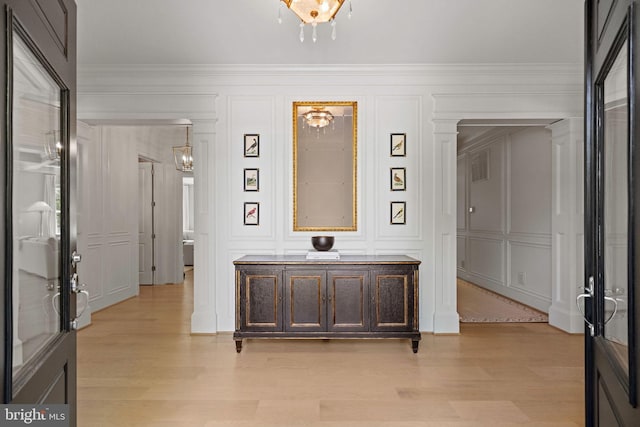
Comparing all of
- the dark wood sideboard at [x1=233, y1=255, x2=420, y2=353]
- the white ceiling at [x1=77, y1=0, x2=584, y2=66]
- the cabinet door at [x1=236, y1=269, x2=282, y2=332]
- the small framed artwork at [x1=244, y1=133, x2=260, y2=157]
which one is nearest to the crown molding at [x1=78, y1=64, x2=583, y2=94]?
the white ceiling at [x1=77, y1=0, x2=584, y2=66]

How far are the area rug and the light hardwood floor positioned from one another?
1.04ft

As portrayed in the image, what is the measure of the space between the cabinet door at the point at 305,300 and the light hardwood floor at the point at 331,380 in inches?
9.6

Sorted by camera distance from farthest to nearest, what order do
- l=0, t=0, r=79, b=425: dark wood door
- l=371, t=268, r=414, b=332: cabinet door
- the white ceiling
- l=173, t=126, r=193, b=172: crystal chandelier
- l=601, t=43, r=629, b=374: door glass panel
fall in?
l=173, t=126, r=193, b=172: crystal chandelier < l=371, t=268, r=414, b=332: cabinet door < the white ceiling < l=601, t=43, r=629, b=374: door glass panel < l=0, t=0, r=79, b=425: dark wood door

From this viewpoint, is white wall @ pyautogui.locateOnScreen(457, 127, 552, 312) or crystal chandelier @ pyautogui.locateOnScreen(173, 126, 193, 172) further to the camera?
crystal chandelier @ pyautogui.locateOnScreen(173, 126, 193, 172)

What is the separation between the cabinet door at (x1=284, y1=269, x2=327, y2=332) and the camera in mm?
3438

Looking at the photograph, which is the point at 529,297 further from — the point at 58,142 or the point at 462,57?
the point at 58,142

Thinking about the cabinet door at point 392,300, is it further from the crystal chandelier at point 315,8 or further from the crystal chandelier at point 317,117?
the crystal chandelier at point 315,8

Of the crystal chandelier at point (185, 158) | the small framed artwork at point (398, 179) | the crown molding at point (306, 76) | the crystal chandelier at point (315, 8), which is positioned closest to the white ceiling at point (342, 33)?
the crown molding at point (306, 76)

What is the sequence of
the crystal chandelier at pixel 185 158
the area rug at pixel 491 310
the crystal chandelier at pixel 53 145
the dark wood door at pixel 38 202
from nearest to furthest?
the dark wood door at pixel 38 202 < the crystal chandelier at pixel 53 145 < the area rug at pixel 491 310 < the crystal chandelier at pixel 185 158

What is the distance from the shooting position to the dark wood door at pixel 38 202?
1.00 m

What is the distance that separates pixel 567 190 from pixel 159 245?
597 centimetres

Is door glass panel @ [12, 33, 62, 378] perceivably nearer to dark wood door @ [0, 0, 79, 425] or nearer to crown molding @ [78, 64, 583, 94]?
dark wood door @ [0, 0, 79, 425]

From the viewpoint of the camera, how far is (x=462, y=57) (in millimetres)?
3811

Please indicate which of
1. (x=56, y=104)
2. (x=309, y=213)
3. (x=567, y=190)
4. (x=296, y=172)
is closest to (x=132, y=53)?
(x=296, y=172)
